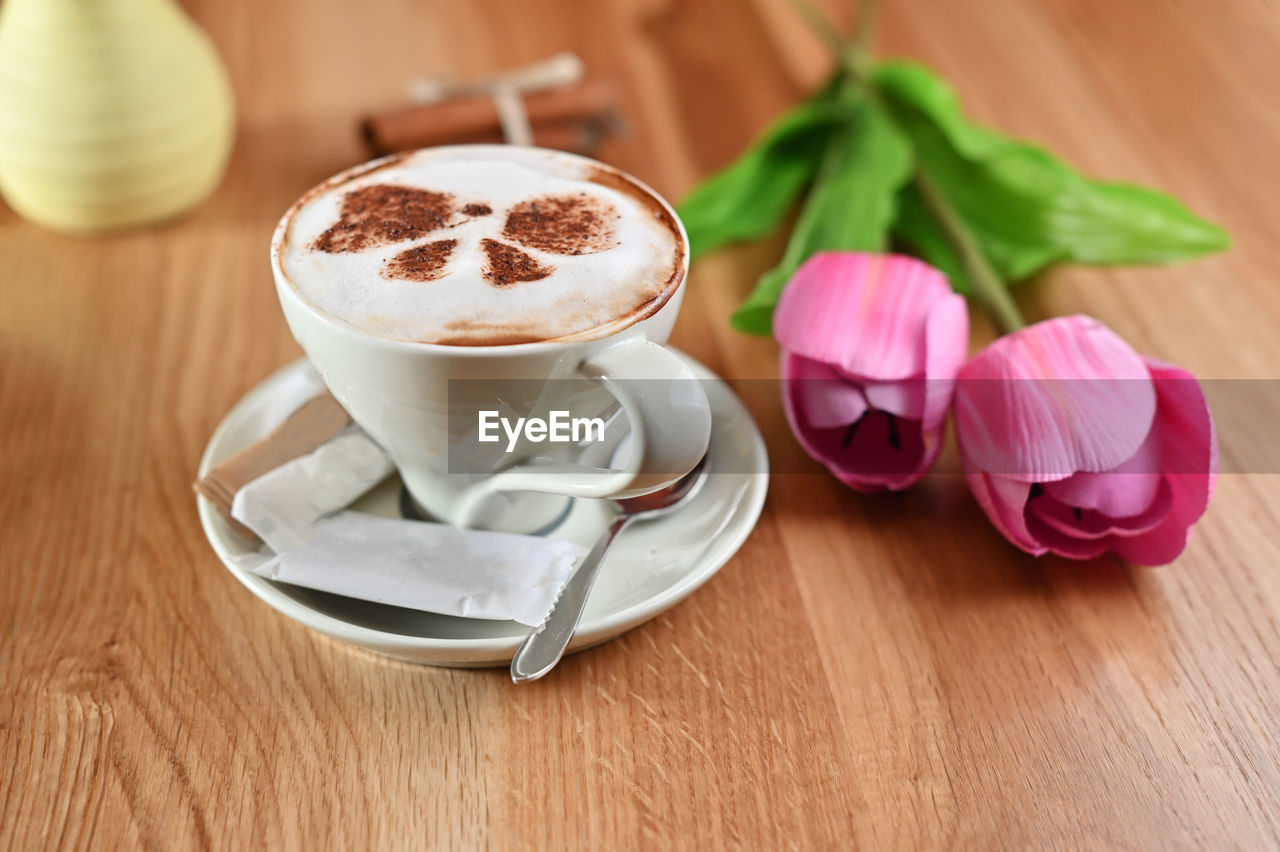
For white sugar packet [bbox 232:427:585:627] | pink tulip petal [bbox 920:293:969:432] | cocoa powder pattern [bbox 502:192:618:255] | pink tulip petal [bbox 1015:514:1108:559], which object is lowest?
white sugar packet [bbox 232:427:585:627]

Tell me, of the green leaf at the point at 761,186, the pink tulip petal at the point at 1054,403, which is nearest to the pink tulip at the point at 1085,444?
the pink tulip petal at the point at 1054,403

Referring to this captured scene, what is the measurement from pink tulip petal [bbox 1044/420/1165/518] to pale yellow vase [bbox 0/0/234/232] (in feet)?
2.41

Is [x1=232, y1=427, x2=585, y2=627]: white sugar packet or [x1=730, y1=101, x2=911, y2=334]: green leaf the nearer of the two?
[x1=232, y1=427, x2=585, y2=627]: white sugar packet

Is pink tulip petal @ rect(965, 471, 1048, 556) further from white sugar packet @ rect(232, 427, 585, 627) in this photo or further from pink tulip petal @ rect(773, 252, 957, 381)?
white sugar packet @ rect(232, 427, 585, 627)

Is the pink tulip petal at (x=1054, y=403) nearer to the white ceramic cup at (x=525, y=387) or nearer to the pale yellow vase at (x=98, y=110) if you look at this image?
the white ceramic cup at (x=525, y=387)

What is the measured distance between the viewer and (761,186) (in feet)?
3.02

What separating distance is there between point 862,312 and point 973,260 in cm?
22

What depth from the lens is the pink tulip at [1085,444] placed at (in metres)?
0.53

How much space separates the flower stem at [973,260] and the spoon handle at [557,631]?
347mm

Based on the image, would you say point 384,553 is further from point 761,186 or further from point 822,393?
point 761,186

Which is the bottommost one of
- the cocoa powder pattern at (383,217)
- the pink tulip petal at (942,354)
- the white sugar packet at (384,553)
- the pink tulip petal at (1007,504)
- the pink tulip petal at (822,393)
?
the white sugar packet at (384,553)

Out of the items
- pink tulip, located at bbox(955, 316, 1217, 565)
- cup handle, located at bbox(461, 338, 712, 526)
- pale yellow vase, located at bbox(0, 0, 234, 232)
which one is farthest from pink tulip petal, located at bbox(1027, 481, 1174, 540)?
pale yellow vase, located at bbox(0, 0, 234, 232)

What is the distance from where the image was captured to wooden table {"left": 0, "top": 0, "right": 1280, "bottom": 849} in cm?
47

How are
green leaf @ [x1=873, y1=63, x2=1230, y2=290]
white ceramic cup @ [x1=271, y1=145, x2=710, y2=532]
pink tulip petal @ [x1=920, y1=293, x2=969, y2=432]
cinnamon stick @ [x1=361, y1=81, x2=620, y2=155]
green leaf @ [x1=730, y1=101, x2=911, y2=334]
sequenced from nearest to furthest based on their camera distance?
white ceramic cup @ [x1=271, y1=145, x2=710, y2=532], pink tulip petal @ [x1=920, y1=293, x2=969, y2=432], green leaf @ [x1=730, y1=101, x2=911, y2=334], green leaf @ [x1=873, y1=63, x2=1230, y2=290], cinnamon stick @ [x1=361, y1=81, x2=620, y2=155]
